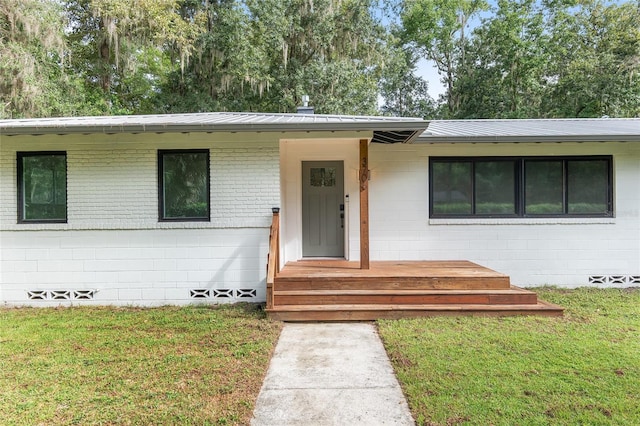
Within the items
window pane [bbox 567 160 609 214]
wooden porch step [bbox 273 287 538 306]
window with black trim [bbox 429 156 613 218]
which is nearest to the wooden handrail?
wooden porch step [bbox 273 287 538 306]

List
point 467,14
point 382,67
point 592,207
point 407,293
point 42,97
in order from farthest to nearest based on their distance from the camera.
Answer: point 467,14 < point 382,67 < point 42,97 < point 592,207 < point 407,293

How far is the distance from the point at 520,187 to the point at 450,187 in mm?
1235

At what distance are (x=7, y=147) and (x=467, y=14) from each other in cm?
2249

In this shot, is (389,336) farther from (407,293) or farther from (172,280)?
(172,280)

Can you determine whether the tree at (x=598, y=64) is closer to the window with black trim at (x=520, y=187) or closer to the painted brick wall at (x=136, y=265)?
the window with black trim at (x=520, y=187)

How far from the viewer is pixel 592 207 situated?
264 inches

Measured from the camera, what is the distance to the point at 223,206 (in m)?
5.86

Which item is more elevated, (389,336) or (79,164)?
(79,164)

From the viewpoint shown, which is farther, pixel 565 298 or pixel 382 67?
pixel 382 67

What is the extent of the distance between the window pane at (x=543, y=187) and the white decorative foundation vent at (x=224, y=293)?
16.6 feet

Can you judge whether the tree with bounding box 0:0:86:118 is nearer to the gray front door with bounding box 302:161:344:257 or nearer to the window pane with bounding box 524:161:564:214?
the gray front door with bounding box 302:161:344:257

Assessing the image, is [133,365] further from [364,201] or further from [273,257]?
[364,201]

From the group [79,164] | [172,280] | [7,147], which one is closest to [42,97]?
[7,147]

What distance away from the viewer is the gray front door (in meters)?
7.08
